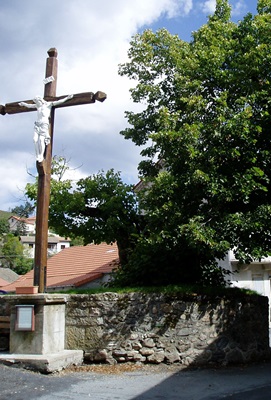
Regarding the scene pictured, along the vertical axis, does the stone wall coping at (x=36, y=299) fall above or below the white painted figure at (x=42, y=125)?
below

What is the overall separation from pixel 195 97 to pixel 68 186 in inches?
185

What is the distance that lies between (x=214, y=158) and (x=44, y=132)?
3678 mm

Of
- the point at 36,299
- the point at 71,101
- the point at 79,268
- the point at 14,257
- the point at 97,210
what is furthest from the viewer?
the point at 14,257

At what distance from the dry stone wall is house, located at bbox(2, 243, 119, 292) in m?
11.2

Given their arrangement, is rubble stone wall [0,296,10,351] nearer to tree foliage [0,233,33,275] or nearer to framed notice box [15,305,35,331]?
framed notice box [15,305,35,331]

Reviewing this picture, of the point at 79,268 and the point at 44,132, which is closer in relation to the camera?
the point at 44,132

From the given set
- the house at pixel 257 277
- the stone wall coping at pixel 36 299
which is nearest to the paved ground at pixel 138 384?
the stone wall coping at pixel 36 299

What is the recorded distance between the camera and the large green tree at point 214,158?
9438 mm

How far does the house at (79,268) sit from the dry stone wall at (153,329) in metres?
11.2

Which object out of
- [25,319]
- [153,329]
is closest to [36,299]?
[25,319]

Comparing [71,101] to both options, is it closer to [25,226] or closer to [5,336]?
[5,336]

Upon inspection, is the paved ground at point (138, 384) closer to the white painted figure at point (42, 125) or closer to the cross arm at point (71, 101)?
the white painted figure at point (42, 125)

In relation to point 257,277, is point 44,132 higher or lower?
higher

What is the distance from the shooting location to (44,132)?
32.7 feet
